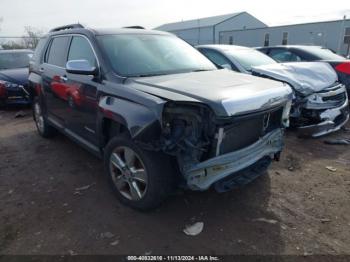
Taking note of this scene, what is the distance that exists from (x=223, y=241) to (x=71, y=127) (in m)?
2.70

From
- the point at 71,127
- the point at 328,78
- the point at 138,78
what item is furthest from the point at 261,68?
the point at 71,127

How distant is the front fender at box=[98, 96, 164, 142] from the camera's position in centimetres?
265

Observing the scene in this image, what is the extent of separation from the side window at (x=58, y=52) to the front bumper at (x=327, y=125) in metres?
4.06

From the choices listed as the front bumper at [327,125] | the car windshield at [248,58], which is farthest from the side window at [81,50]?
the front bumper at [327,125]

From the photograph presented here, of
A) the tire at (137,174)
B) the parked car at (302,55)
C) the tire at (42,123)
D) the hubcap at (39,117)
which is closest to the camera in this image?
the tire at (137,174)

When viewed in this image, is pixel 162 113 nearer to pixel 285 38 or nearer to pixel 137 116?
pixel 137 116

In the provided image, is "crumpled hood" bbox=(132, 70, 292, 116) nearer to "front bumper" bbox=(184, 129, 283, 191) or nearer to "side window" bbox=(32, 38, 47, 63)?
"front bumper" bbox=(184, 129, 283, 191)

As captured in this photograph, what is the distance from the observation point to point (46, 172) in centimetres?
430

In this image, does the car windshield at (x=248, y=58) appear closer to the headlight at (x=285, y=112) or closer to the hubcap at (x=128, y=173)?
the headlight at (x=285, y=112)

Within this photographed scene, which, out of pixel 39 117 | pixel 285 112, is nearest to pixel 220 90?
pixel 285 112

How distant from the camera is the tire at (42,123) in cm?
551

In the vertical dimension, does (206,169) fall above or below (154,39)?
below

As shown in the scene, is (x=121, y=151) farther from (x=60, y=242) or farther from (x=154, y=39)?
(x=154, y=39)

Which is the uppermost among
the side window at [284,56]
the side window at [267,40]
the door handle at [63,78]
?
the door handle at [63,78]
